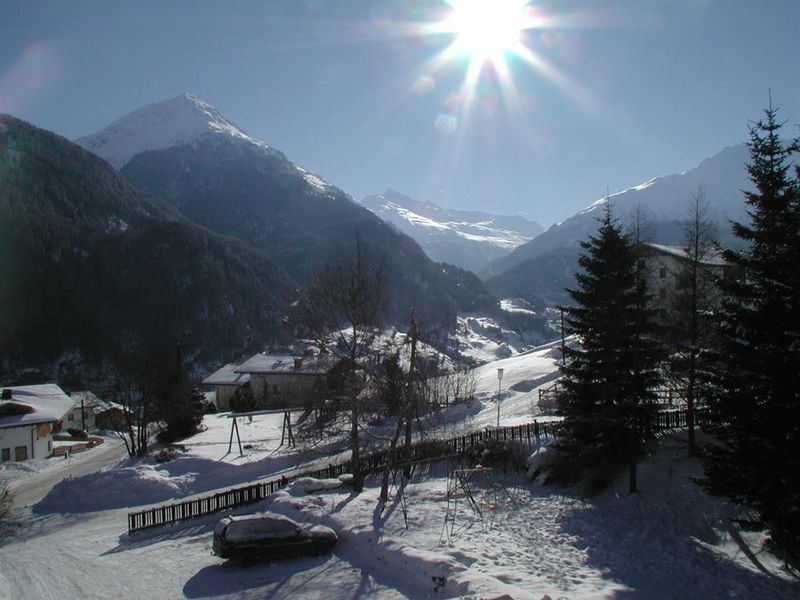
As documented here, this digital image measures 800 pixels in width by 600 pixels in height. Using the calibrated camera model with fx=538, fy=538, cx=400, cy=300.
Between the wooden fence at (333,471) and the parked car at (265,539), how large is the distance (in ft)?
20.0

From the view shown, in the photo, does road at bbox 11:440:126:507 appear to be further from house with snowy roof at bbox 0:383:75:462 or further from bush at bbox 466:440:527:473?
bush at bbox 466:440:527:473

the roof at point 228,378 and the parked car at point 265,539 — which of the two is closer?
the parked car at point 265,539

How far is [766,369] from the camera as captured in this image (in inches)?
558

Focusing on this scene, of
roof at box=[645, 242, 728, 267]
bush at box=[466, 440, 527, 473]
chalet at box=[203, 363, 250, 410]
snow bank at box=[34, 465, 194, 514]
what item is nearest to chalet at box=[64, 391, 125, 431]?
chalet at box=[203, 363, 250, 410]

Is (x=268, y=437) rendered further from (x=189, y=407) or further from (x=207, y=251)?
(x=207, y=251)

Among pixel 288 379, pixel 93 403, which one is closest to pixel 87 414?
pixel 93 403

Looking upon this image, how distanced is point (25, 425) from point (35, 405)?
6703mm

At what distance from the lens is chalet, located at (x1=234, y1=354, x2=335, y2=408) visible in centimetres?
2148

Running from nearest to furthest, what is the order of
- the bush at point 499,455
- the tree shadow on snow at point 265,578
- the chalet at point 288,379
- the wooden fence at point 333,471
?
the tree shadow on snow at point 265,578, the chalet at point 288,379, the wooden fence at point 333,471, the bush at point 499,455

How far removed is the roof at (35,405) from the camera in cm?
4897

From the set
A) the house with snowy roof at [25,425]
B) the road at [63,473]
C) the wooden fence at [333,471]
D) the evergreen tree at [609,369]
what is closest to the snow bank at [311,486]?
the wooden fence at [333,471]

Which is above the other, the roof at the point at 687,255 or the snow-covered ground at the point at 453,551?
the roof at the point at 687,255

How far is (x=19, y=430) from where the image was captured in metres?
48.2

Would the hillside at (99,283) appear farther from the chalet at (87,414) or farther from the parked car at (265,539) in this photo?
the parked car at (265,539)
